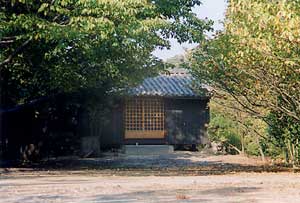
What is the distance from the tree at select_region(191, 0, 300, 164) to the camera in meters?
9.38

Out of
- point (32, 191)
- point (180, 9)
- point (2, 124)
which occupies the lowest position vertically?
point (32, 191)

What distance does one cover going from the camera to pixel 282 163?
21203 mm

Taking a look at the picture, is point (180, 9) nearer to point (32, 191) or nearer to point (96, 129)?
point (32, 191)

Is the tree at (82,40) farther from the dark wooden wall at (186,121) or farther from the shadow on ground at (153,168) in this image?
the dark wooden wall at (186,121)

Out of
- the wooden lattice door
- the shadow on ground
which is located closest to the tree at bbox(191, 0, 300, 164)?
the shadow on ground

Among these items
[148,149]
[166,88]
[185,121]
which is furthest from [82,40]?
[185,121]

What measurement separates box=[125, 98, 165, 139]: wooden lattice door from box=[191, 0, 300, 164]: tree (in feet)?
36.0

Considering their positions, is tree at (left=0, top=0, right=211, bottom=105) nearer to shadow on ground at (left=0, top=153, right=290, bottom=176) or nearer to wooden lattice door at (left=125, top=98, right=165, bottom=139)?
shadow on ground at (left=0, top=153, right=290, bottom=176)

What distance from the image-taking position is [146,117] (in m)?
29.9

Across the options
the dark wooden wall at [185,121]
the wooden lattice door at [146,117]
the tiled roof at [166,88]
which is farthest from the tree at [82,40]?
the dark wooden wall at [185,121]

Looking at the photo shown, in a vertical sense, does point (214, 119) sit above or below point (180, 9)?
below

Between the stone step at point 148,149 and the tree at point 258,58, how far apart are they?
31.7 feet

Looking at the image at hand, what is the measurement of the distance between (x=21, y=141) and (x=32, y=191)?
38.1ft

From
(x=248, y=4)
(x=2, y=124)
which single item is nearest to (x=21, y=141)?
(x=2, y=124)
